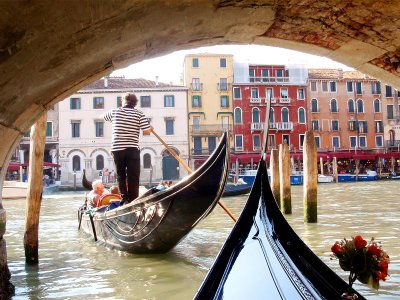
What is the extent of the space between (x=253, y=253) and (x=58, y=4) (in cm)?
98

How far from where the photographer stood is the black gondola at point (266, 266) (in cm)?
135

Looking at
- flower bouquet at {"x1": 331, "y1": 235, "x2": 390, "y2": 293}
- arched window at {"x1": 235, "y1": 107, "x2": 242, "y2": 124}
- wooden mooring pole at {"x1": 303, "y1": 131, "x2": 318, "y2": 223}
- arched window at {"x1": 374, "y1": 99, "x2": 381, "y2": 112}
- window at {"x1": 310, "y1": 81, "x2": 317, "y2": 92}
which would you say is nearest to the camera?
flower bouquet at {"x1": 331, "y1": 235, "x2": 390, "y2": 293}

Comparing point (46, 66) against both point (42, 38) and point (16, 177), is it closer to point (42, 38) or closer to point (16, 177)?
point (42, 38)

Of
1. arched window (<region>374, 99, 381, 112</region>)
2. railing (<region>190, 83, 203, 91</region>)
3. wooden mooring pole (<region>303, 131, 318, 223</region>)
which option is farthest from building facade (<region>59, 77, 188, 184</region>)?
wooden mooring pole (<region>303, 131, 318, 223</region>)

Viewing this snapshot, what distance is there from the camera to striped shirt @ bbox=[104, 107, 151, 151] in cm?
303

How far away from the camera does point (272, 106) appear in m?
19.3

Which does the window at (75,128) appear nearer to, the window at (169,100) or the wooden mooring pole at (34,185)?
the window at (169,100)

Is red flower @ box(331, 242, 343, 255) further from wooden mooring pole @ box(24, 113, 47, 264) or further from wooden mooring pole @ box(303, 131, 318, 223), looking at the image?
wooden mooring pole @ box(303, 131, 318, 223)

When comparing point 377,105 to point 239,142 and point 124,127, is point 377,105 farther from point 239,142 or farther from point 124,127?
point 124,127

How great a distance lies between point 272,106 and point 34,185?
16.9 metres

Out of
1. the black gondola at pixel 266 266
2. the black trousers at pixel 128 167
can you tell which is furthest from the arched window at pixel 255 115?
the black gondola at pixel 266 266

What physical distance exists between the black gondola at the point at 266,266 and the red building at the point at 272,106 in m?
17.2

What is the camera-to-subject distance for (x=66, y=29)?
112cm

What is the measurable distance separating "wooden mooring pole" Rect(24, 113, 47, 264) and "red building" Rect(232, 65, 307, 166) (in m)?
16.0
